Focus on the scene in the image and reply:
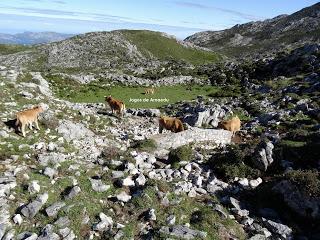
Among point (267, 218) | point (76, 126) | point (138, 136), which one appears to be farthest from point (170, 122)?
point (267, 218)

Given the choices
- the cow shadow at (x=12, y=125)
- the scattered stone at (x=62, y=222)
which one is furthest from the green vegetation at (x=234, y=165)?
the cow shadow at (x=12, y=125)

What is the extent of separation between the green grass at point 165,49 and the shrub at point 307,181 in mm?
100801

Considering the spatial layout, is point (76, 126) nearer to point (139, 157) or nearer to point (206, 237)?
point (139, 157)

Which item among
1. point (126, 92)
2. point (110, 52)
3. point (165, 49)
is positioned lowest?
point (110, 52)

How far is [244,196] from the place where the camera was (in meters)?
18.4

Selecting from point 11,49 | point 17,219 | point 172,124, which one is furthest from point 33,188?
point 11,49

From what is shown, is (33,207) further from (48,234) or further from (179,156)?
(179,156)

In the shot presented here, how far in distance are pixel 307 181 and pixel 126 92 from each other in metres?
38.6

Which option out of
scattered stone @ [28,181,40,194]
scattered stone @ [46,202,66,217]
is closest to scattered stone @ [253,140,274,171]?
scattered stone @ [46,202,66,217]

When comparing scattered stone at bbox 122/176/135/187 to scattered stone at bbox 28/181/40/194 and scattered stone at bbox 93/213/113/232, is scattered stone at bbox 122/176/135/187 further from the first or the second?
scattered stone at bbox 28/181/40/194

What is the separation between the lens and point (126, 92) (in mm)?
53875

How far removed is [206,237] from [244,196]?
403cm

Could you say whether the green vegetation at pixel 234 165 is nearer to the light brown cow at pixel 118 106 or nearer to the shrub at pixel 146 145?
the shrub at pixel 146 145

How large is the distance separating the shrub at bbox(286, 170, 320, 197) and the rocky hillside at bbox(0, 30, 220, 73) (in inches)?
3337
